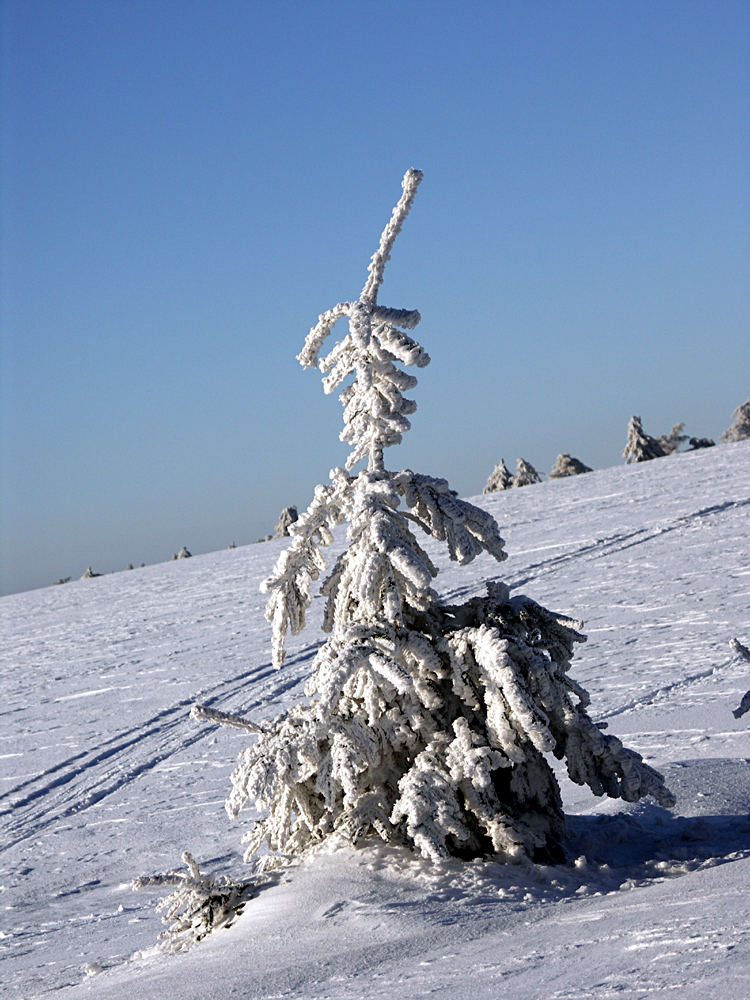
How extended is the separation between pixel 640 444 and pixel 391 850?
32.7 m

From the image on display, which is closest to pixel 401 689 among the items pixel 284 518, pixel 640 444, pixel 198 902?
pixel 198 902

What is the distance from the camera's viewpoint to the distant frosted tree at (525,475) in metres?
37.0

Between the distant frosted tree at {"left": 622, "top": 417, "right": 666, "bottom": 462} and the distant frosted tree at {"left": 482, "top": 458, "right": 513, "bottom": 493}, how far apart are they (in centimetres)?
453

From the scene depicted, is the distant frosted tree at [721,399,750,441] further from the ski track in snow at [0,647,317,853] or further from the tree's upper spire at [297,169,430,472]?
the tree's upper spire at [297,169,430,472]

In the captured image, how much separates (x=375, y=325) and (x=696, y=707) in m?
4.82

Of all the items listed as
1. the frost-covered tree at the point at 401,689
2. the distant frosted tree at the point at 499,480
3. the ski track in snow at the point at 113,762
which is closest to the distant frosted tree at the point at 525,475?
the distant frosted tree at the point at 499,480

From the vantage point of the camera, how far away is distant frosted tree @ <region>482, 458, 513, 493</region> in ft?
124

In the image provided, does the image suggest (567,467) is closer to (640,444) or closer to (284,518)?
(640,444)

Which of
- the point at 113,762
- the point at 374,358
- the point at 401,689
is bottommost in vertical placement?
the point at 113,762

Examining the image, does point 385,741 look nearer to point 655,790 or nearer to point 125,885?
point 655,790

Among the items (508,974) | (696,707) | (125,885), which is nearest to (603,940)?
(508,974)

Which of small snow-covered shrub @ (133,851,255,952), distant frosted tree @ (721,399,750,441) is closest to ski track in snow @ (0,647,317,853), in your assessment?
small snow-covered shrub @ (133,851,255,952)

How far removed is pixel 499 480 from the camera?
37938 millimetres

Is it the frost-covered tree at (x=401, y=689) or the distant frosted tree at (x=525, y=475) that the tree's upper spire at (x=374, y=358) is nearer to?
the frost-covered tree at (x=401, y=689)
